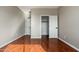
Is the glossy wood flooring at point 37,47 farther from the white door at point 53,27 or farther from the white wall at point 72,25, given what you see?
the white door at point 53,27

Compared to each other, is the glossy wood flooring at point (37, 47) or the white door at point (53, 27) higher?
the white door at point (53, 27)

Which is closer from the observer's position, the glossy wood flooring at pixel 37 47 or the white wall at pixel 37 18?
the glossy wood flooring at pixel 37 47

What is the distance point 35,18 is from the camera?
329 inches

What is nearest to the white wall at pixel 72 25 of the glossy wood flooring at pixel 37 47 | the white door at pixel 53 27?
the glossy wood flooring at pixel 37 47

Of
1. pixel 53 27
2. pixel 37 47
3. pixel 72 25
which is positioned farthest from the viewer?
pixel 53 27

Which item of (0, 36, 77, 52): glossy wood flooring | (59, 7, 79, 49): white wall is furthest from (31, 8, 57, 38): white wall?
(59, 7, 79, 49): white wall

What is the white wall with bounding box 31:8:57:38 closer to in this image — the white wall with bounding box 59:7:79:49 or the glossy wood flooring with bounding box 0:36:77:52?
the glossy wood flooring with bounding box 0:36:77:52

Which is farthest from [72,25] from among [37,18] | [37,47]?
[37,18]

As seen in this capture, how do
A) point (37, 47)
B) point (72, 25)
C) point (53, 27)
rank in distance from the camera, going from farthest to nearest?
point (53, 27), point (37, 47), point (72, 25)

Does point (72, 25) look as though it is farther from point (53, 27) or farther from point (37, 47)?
point (53, 27)
